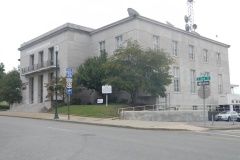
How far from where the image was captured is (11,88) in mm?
50281

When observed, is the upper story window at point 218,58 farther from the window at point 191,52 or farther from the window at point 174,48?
the window at point 174,48

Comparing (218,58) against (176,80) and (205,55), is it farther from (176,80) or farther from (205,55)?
(176,80)

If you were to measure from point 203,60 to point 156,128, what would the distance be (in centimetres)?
3140

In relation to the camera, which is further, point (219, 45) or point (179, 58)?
point (219, 45)

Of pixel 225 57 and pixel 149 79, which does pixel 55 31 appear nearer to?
pixel 149 79

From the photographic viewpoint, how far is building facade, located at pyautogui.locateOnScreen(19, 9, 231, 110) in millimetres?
39438

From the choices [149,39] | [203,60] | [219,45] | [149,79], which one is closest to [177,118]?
[149,79]

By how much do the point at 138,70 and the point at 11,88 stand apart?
28.4 m

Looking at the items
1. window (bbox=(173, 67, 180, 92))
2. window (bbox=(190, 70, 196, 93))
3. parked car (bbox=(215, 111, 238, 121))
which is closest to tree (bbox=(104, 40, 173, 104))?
parked car (bbox=(215, 111, 238, 121))

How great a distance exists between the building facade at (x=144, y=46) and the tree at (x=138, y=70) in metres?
5.34

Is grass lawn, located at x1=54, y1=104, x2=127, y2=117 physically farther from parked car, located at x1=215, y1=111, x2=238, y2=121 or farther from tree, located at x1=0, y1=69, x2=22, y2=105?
tree, located at x1=0, y1=69, x2=22, y2=105

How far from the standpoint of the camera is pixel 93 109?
31.1 meters

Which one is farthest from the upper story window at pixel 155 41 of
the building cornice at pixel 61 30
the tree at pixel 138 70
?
the building cornice at pixel 61 30

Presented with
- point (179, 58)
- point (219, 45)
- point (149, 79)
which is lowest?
point (149, 79)
